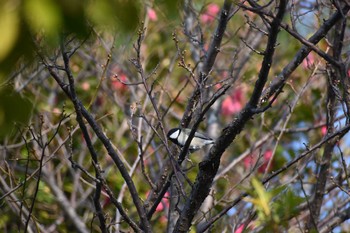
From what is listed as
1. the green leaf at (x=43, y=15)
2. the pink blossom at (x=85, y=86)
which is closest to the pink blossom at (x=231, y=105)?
the pink blossom at (x=85, y=86)

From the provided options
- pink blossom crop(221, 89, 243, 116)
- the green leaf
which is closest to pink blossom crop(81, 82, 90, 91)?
pink blossom crop(221, 89, 243, 116)

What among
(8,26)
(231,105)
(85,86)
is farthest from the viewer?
(231,105)

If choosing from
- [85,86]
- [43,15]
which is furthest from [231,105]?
[43,15]

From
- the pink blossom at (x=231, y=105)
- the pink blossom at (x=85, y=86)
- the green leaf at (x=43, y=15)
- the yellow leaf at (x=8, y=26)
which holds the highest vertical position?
the pink blossom at (x=85, y=86)

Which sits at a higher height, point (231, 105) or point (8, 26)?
point (231, 105)

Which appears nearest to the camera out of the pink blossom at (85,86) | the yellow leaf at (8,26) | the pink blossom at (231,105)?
the yellow leaf at (8,26)

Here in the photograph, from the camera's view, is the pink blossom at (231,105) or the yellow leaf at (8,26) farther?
the pink blossom at (231,105)

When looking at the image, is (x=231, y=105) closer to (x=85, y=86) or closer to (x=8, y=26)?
(x=85, y=86)

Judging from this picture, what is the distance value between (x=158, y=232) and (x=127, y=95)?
1.31m

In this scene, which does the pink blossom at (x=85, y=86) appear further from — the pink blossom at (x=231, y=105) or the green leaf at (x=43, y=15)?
the green leaf at (x=43, y=15)

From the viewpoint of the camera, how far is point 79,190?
554cm

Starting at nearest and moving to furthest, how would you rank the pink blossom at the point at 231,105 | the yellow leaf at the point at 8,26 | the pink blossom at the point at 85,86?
the yellow leaf at the point at 8,26
the pink blossom at the point at 85,86
the pink blossom at the point at 231,105

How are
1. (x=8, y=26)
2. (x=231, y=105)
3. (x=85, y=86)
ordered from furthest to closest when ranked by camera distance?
(x=231, y=105), (x=85, y=86), (x=8, y=26)

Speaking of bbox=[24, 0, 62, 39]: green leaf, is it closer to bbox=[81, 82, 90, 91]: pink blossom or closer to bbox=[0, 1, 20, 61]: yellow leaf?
bbox=[0, 1, 20, 61]: yellow leaf
